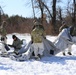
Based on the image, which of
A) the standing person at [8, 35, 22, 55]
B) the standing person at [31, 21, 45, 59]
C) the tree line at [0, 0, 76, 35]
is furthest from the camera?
the tree line at [0, 0, 76, 35]

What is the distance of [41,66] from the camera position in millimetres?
12539

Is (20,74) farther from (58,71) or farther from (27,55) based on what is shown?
(27,55)

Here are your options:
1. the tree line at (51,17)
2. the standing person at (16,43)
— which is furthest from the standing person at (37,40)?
the tree line at (51,17)

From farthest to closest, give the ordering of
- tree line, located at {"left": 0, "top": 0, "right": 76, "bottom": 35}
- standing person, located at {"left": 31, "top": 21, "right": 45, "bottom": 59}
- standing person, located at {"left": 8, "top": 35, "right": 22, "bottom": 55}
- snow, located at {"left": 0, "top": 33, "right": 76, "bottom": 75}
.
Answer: tree line, located at {"left": 0, "top": 0, "right": 76, "bottom": 35} < standing person, located at {"left": 8, "top": 35, "right": 22, "bottom": 55} < standing person, located at {"left": 31, "top": 21, "right": 45, "bottom": 59} < snow, located at {"left": 0, "top": 33, "right": 76, "bottom": 75}

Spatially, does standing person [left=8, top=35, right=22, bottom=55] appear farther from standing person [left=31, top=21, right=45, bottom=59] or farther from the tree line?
the tree line

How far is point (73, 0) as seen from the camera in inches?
1463

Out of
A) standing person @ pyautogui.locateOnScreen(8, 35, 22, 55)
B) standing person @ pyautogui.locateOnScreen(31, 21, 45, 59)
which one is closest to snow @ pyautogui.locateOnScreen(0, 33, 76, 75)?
standing person @ pyautogui.locateOnScreen(31, 21, 45, 59)

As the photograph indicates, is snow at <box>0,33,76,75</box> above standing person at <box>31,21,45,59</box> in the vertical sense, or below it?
below

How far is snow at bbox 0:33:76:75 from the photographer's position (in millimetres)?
11133

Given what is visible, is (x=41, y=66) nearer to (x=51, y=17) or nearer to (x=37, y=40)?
(x=37, y=40)

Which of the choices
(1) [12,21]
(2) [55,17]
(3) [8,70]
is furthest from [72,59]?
(1) [12,21]

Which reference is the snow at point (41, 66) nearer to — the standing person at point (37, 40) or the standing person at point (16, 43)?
the standing person at point (37, 40)

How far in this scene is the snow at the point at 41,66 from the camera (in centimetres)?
1113

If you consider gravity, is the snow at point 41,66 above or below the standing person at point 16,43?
below
